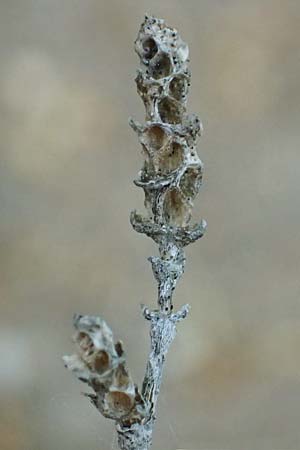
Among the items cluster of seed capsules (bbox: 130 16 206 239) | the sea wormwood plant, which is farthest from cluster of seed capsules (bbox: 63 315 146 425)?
cluster of seed capsules (bbox: 130 16 206 239)

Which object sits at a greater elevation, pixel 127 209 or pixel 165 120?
pixel 127 209

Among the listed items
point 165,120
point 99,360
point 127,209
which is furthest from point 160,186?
point 127,209

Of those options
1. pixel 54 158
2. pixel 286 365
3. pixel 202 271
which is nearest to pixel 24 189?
pixel 54 158

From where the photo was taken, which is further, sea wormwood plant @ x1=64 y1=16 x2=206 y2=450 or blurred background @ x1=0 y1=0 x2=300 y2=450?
blurred background @ x1=0 y1=0 x2=300 y2=450

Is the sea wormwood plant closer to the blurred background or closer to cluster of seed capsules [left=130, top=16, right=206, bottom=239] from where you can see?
cluster of seed capsules [left=130, top=16, right=206, bottom=239]

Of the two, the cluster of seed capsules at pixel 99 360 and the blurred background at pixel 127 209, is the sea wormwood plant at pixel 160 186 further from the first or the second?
the blurred background at pixel 127 209

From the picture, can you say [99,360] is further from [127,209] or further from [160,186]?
[127,209]
